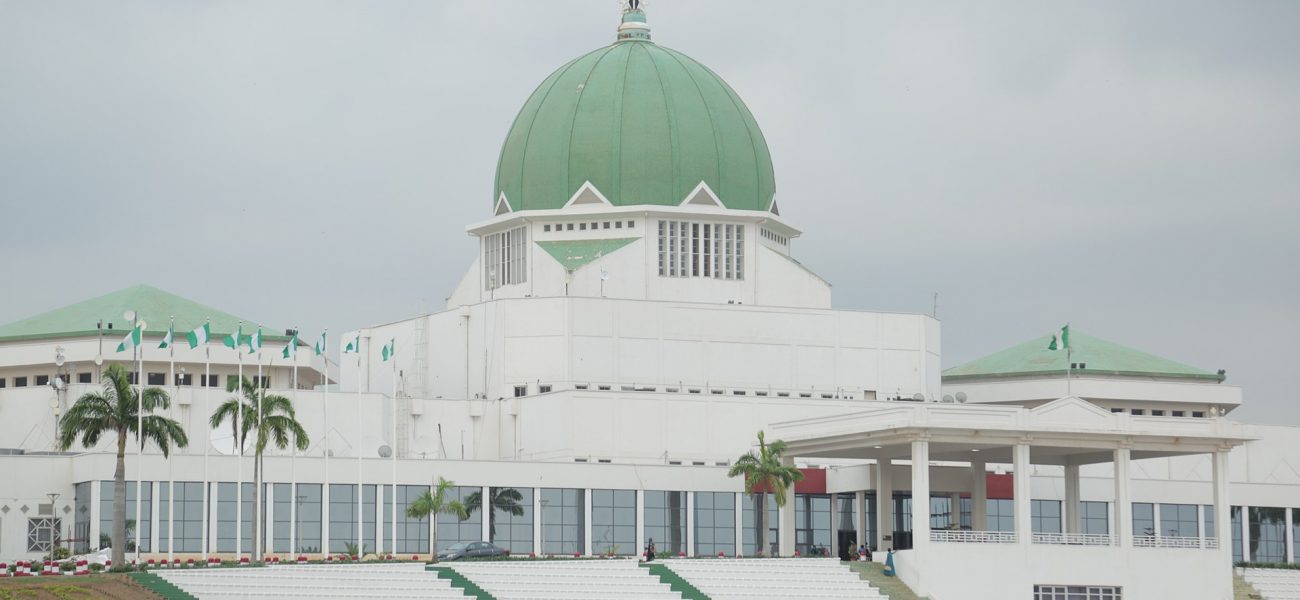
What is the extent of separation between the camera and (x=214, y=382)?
98.7 m

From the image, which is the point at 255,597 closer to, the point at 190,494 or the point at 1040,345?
the point at 190,494

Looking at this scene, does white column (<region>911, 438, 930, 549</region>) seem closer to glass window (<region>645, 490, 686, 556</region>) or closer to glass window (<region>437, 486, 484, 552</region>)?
glass window (<region>645, 490, 686, 556</region>)

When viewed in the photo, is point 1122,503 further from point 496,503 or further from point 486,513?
point 486,513

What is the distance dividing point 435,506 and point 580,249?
20.1 m

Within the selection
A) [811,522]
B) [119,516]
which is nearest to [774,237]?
[811,522]

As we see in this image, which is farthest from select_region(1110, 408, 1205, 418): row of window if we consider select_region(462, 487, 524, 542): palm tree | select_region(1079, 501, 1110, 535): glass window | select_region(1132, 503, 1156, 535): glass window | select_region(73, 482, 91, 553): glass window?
select_region(73, 482, 91, 553): glass window

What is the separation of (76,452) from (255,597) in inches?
915

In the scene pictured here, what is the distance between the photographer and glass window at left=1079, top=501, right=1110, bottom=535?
299 feet

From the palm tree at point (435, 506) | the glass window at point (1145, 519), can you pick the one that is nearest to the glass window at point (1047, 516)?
the glass window at point (1145, 519)

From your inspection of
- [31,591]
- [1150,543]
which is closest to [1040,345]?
[1150,543]

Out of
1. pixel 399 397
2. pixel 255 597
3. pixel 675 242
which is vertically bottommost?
pixel 255 597

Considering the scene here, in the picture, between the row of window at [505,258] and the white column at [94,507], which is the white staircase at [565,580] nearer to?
the white column at [94,507]

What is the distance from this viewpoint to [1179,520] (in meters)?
93.6

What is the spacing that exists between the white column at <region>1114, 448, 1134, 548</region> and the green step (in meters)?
16.6
